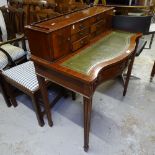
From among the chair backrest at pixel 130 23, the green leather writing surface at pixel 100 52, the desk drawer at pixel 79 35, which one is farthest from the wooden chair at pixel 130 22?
the desk drawer at pixel 79 35

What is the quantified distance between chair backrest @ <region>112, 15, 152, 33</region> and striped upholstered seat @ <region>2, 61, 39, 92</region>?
958 mm

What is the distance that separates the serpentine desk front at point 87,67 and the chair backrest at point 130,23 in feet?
1.11

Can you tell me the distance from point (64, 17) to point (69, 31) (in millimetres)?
211

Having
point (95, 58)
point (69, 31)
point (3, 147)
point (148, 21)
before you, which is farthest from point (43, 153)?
point (148, 21)

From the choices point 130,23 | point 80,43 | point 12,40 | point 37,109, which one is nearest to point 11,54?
point 12,40

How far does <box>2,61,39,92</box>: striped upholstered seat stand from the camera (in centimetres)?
139

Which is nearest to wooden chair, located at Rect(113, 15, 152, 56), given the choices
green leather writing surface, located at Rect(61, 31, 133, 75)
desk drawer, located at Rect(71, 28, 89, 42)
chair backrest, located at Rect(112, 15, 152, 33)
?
chair backrest, located at Rect(112, 15, 152, 33)

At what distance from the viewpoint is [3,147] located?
4.74 feet

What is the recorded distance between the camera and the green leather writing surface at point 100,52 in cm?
106

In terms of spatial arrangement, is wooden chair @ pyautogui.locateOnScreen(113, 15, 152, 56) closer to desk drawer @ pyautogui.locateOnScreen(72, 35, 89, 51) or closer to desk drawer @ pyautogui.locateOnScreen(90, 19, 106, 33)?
desk drawer @ pyautogui.locateOnScreen(90, 19, 106, 33)

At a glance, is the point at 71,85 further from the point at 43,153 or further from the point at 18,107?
the point at 18,107

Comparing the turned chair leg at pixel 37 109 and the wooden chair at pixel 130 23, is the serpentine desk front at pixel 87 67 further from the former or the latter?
the wooden chair at pixel 130 23

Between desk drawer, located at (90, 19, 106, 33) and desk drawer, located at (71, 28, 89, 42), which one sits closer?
desk drawer, located at (71, 28, 89, 42)

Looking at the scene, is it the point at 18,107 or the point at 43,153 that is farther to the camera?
the point at 18,107
